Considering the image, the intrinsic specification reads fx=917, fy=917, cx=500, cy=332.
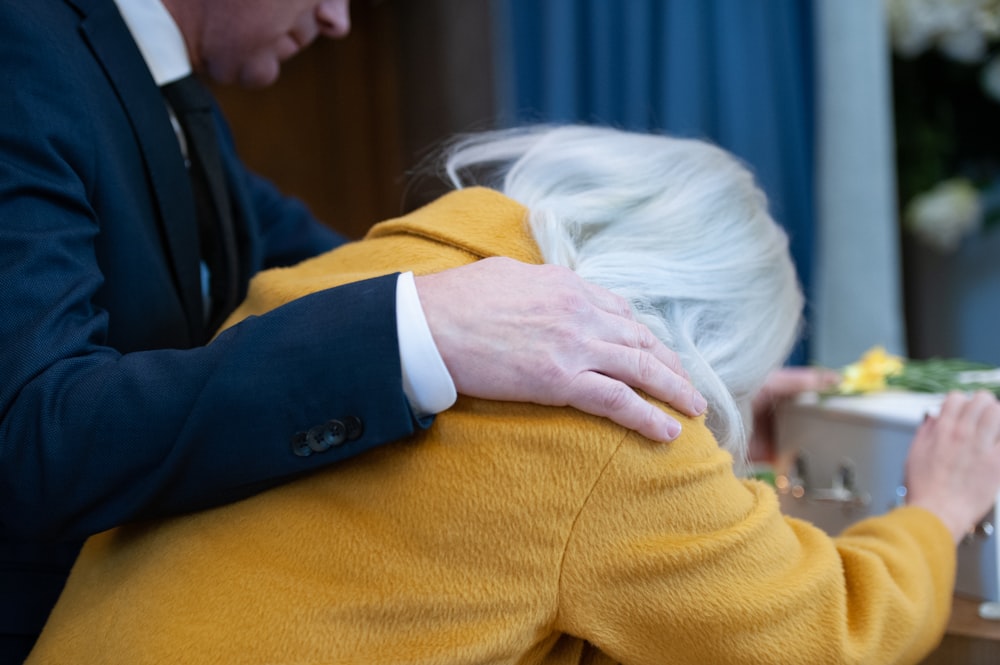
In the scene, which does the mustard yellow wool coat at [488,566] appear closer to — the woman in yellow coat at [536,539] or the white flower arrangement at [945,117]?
the woman in yellow coat at [536,539]

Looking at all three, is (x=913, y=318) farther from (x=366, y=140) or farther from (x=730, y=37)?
(x=366, y=140)

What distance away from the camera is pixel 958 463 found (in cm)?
94

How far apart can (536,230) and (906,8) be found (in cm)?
143

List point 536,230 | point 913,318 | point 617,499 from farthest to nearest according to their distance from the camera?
1. point 913,318
2. point 536,230
3. point 617,499

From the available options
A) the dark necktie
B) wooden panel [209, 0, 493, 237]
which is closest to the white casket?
the dark necktie

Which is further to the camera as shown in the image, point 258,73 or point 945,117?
point 945,117

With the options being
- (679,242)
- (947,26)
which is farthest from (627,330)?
(947,26)

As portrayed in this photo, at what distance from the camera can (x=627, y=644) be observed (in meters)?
0.65

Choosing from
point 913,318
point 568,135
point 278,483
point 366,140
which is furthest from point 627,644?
point 366,140

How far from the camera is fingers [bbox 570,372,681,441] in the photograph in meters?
0.60

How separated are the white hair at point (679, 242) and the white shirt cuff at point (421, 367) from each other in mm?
136

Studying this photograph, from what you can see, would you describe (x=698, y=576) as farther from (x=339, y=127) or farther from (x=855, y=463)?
(x=339, y=127)

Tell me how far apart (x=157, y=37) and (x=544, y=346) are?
64 cm

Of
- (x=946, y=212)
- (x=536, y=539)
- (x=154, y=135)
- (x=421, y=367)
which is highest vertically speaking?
(x=154, y=135)
